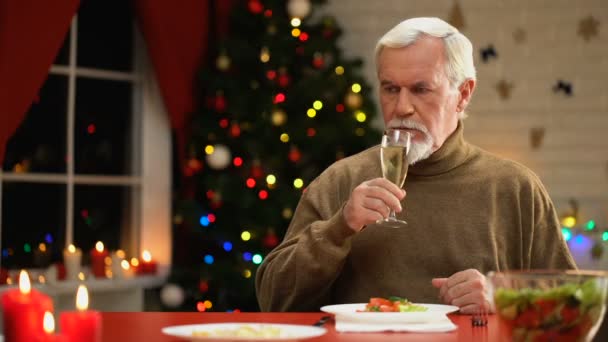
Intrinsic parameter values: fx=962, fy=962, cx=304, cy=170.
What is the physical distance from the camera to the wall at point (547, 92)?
502 cm

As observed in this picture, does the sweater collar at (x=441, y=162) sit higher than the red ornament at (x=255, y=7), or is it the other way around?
the red ornament at (x=255, y=7)

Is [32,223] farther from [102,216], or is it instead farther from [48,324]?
[48,324]

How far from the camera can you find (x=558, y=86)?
5039 millimetres

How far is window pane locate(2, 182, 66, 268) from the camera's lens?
13.4ft

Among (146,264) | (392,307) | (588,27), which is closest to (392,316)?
(392,307)

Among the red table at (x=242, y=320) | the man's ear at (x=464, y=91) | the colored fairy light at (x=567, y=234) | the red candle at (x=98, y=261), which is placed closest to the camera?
the red table at (x=242, y=320)

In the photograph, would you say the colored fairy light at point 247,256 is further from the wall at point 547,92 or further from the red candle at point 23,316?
the red candle at point 23,316

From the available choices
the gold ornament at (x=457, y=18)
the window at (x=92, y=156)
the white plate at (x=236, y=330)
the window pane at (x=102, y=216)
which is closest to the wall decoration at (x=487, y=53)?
the gold ornament at (x=457, y=18)

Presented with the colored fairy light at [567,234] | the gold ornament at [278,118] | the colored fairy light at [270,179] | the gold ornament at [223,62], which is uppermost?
the gold ornament at [223,62]

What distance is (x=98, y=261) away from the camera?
441cm

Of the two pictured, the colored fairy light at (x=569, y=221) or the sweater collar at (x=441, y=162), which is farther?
A: the colored fairy light at (x=569, y=221)

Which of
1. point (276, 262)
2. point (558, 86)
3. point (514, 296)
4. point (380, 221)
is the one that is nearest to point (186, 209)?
point (558, 86)

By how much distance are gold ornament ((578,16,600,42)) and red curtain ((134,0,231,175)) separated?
1837 mm

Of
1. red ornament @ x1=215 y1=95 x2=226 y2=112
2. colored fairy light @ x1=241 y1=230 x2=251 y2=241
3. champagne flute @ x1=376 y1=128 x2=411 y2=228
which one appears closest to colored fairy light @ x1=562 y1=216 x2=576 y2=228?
colored fairy light @ x1=241 y1=230 x2=251 y2=241
